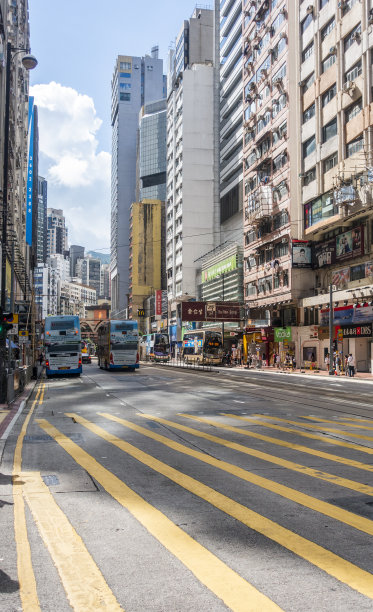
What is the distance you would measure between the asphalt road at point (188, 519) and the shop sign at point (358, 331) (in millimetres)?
33673

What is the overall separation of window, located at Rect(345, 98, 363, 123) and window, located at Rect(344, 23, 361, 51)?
17.3 feet

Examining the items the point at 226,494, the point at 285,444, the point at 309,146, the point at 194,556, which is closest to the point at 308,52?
the point at 309,146

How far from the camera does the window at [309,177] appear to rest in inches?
2156

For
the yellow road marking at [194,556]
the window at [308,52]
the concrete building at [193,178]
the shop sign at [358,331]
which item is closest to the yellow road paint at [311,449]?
the yellow road marking at [194,556]

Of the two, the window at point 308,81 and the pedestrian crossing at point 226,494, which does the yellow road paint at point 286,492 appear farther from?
the window at point 308,81

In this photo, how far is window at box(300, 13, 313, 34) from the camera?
5559 cm

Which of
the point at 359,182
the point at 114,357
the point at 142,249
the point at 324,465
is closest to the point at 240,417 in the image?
the point at 324,465

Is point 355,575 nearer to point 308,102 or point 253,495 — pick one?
point 253,495

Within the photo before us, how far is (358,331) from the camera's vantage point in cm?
4700

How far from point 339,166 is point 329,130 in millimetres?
5694

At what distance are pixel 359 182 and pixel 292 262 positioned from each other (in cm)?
1238

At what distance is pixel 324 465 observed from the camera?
9.52 m

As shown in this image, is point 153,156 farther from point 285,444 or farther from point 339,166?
point 285,444

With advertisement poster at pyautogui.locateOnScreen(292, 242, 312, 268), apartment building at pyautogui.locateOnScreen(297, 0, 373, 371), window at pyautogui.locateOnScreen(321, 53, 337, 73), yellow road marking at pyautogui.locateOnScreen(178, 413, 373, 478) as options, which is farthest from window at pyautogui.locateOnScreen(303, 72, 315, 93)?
yellow road marking at pyautogui.locateOnScreen(178, 413, 373, 478)
